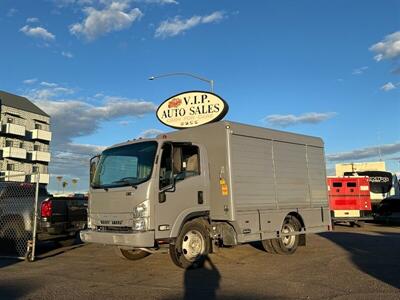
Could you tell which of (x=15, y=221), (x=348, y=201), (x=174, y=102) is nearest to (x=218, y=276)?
(x=15, y=221)

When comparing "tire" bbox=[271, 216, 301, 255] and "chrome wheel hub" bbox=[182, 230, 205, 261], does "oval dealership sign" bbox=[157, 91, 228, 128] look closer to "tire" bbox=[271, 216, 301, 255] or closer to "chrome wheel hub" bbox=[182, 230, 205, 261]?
"tire" bbox=[271, 216, 301, 255]

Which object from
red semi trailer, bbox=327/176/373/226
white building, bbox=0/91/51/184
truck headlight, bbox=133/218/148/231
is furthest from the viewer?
white building, bbox=0/91/51/184

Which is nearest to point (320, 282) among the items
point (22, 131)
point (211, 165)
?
point (211, 165)

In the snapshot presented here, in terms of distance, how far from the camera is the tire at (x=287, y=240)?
13016mm

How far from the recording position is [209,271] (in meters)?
10.4

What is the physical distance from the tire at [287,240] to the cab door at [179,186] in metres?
2.87

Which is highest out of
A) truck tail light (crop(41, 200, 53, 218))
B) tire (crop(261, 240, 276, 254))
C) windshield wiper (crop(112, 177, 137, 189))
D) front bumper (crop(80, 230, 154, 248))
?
windshield wiper (crop(112, 177, 137, 189))

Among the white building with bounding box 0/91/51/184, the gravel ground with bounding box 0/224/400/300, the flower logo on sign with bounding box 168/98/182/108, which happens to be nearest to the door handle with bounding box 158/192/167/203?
the gravel ground with bounding box 0/224/400/300

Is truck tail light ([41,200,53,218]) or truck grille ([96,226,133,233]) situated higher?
truck tail light ([41,200,53,218])

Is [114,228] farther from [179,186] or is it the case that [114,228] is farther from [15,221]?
[15,221]

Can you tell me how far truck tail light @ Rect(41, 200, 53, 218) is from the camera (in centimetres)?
1341

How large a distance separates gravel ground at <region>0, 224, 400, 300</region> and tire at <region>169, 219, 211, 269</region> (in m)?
0.26

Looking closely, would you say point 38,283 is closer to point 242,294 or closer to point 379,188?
point 242,294

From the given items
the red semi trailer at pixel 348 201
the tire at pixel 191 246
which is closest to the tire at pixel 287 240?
the tire at pixel 191 246
